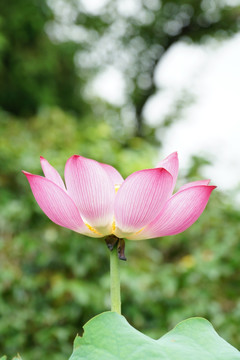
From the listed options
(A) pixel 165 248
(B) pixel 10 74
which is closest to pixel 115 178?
(A) pixel 165 248

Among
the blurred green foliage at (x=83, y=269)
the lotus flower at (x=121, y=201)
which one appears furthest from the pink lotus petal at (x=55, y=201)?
the blurred green foliage at (x=83, y=269)

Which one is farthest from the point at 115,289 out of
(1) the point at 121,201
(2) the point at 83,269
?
(2) the point at 83,269

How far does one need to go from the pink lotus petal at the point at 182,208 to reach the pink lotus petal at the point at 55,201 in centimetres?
7

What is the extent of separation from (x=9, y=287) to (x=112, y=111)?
5548 mm

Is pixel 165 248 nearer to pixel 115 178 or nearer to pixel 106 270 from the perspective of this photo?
pixel 106 270

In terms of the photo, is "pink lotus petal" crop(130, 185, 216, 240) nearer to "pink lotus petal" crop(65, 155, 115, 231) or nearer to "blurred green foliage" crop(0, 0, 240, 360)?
"pink lotus petal" crop(65, 155, 115, 231)

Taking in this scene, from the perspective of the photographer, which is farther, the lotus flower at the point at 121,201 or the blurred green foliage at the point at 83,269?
the blurred green foliage at the point at 83,269

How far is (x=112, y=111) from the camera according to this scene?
22.2 feet

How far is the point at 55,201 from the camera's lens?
33cm

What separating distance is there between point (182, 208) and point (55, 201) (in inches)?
4.1

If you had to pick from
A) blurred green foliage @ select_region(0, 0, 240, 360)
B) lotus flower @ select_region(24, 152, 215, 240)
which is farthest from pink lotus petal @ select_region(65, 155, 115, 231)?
blurred green foliage @ select_region(0, 0, 240, 360)

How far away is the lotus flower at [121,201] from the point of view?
0.33 m

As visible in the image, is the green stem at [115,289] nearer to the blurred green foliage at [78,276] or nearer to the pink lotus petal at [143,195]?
the pink lotus petal at [143,195]

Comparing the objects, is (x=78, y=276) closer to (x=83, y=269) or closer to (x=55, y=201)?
(x=83, y=269)
